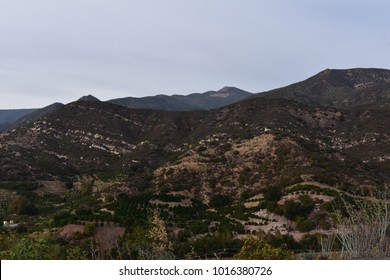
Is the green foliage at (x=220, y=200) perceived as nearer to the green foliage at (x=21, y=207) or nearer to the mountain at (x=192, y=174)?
the mountain at (x=192, y=174)

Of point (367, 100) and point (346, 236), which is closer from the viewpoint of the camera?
point (346, 236)

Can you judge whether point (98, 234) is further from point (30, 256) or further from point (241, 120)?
point (241, 120)

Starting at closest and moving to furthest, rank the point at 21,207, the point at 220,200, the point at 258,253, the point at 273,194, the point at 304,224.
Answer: the point at 258,253 < the point at 304,224 < the point at 273,194 < the point at 220,200 < the point at 21,207

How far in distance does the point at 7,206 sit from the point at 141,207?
27.0m

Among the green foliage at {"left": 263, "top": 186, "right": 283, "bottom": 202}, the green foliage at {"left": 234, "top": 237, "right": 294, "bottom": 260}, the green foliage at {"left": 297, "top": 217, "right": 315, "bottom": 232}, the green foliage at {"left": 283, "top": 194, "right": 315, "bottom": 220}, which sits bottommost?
the green foliage at {"left": 297, "top": 217, "right": 315, "bottom": 232}

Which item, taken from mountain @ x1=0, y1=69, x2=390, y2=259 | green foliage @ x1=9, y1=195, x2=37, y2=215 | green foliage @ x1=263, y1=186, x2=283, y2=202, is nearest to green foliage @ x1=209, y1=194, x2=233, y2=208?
mountain @ x1=0, y1=69, x2=390, y2=259

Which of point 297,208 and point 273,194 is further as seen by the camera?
point 273,194

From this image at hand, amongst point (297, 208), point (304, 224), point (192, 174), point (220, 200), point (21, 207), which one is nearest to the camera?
point (304, 224)

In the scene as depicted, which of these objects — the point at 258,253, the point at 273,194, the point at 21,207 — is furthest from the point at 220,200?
the point at 258,253

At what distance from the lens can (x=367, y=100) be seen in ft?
492

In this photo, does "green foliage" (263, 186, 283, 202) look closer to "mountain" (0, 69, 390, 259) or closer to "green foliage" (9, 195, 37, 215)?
"mountain" (0, 69, 390, 259)

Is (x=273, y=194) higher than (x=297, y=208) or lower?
higher

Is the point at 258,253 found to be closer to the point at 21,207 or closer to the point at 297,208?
the point at 297,208

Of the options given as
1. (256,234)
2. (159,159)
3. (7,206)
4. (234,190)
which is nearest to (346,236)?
(256,234)
